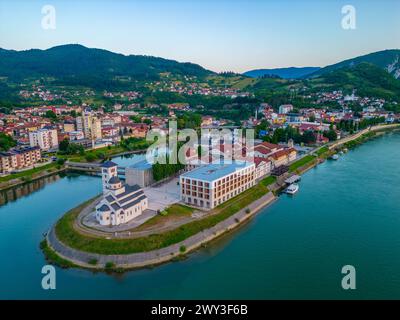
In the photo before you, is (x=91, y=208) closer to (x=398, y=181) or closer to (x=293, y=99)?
(x=398, y=181)

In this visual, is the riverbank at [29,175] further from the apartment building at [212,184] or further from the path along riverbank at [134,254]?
the apartment building at [212,184]

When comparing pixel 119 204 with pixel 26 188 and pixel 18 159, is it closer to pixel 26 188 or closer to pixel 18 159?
pixel 26 188

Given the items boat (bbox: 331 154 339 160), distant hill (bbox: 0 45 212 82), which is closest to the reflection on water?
boat (bbox: 331 154 339 160)

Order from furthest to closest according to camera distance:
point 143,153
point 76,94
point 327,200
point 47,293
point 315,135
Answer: point 76,94, point 315,135, point 143,153, point 327,200, point 47,293

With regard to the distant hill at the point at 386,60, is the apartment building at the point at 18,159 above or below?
below

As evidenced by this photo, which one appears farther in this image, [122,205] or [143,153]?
[143,153]

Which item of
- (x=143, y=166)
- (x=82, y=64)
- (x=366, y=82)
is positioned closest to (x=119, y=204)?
(x=143, y=166)

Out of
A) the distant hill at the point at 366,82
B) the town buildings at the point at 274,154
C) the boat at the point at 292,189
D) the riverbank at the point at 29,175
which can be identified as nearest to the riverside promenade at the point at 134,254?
the boat at the point at 292,189

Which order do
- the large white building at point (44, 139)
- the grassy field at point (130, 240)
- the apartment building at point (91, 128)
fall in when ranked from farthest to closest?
the apartment building at point (91, 128) → the large white building at point (44, 139) → the grassy field at point (130, 240)

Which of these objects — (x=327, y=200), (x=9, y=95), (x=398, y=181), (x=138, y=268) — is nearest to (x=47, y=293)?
(x=138, y=268)
